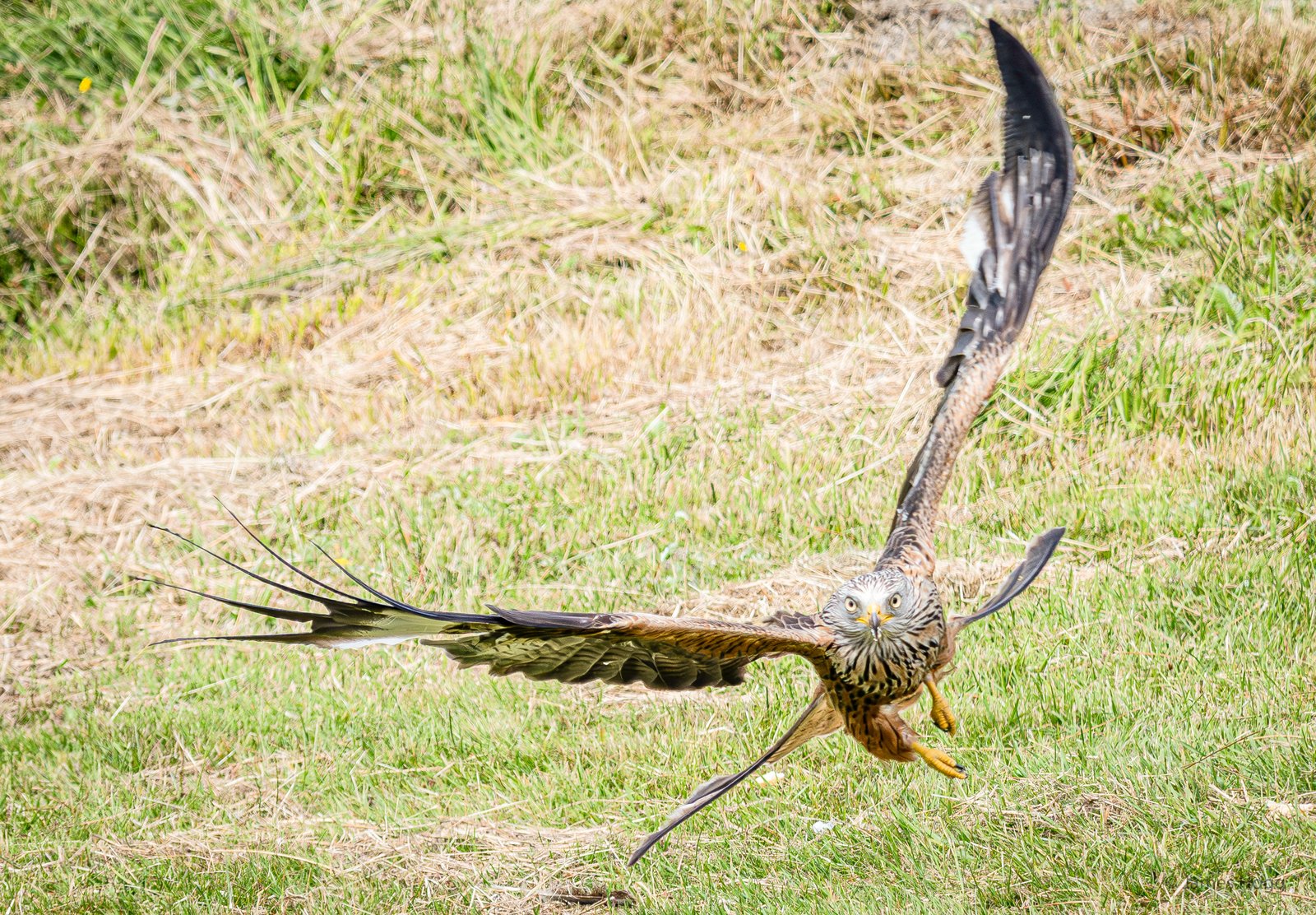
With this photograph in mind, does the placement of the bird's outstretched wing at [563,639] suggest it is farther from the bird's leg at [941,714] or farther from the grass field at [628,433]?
the grass field at [628,433]

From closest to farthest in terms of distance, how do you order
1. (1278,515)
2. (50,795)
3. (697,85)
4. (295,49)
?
(50,795) < (1278,515) < (697,85) < (295,49)

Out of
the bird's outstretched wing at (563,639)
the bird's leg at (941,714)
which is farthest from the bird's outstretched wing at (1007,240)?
the bird's outstretched wing at (563,639)

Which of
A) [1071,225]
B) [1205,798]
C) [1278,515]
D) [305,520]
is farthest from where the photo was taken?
[1071,225]

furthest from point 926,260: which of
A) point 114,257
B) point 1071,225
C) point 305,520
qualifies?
point 114,257

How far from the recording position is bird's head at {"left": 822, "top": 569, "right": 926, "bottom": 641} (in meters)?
3.59

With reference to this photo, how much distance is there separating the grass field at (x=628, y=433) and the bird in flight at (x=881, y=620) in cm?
47

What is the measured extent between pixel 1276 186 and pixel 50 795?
6878 mm

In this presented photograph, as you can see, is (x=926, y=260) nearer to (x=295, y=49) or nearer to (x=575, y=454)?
(x=575, y=454)

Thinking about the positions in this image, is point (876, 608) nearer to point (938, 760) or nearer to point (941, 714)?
point (938, 760)

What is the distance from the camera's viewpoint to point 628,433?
7.48 metres

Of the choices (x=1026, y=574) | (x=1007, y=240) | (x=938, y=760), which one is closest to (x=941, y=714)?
(x=938, y=760)

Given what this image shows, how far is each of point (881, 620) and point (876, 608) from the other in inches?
1.4

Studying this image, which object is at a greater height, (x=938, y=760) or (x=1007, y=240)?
(x=1007, y=240)

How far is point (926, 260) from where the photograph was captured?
831 cm
